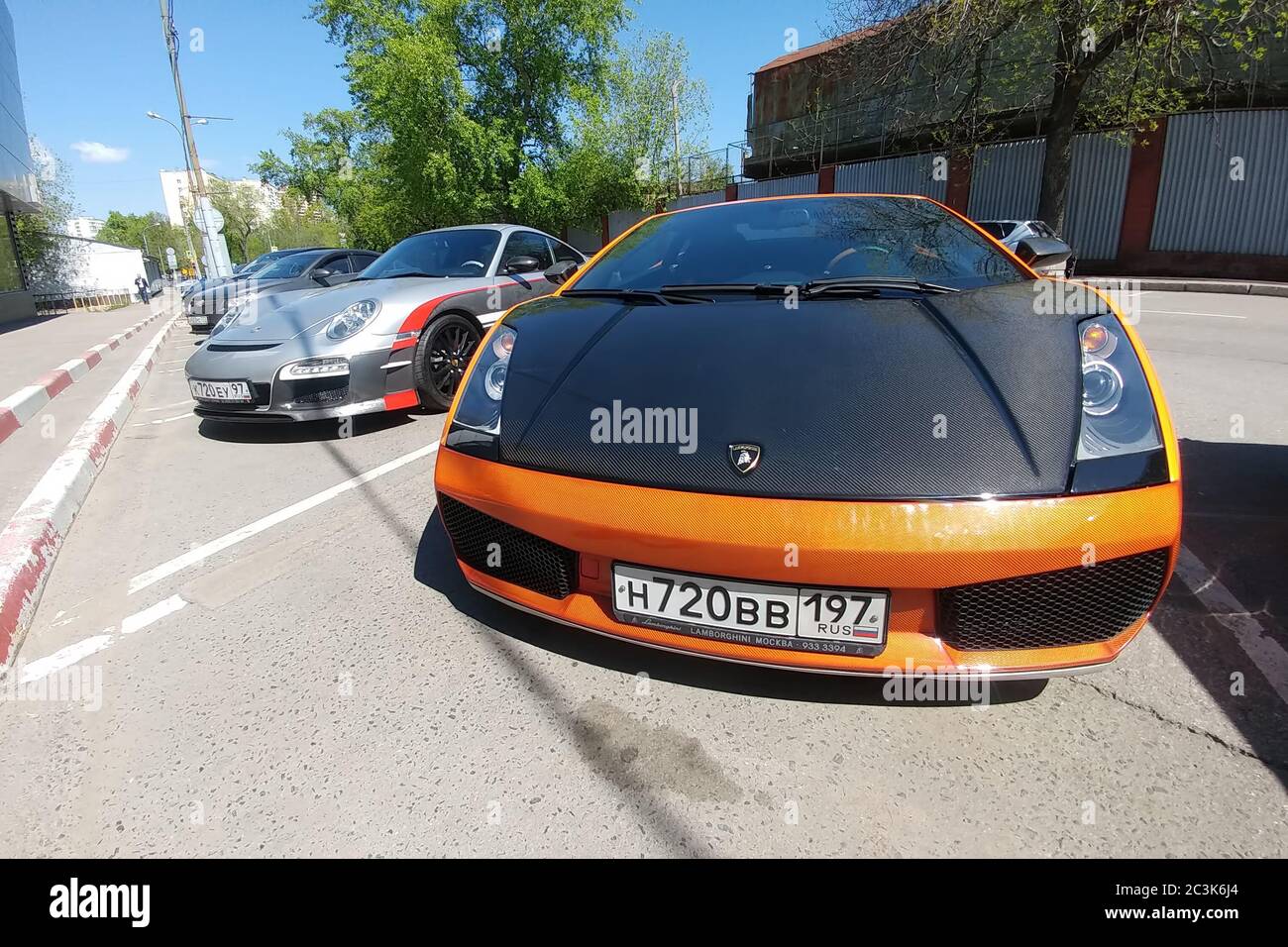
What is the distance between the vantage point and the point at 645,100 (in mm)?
26203

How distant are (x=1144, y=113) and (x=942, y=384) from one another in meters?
16.0

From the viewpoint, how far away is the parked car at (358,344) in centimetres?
392

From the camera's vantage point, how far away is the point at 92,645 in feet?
6.70

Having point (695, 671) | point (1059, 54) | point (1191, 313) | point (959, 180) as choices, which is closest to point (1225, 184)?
point (1059, 54)

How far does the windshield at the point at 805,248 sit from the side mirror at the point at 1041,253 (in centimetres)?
21

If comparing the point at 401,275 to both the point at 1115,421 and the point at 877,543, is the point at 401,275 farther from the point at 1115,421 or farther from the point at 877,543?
the point at 1115,421

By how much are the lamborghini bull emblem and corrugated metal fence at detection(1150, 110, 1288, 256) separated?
17.7m

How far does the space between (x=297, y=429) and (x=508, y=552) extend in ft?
12.0

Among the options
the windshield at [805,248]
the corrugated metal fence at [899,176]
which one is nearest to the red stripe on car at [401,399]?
the windshield at [805,248]

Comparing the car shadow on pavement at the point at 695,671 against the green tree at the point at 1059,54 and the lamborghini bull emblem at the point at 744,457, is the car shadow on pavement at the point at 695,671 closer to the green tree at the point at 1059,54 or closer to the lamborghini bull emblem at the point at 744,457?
the lamborghini bull emblem at the point at 744,457

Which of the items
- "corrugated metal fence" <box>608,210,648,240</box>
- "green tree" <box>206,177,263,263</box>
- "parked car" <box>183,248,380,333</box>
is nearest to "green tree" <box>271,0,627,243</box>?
"corrugated metal fence" <box>608,210,648,240</box>
